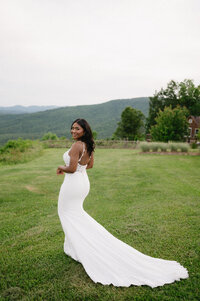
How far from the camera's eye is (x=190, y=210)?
6195mm

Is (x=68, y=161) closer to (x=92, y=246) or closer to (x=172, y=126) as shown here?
(x=92, y=246)

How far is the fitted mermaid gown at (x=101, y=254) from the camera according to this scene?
3035 mm

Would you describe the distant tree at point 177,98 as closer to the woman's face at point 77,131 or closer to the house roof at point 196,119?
the house roof at point 196,119

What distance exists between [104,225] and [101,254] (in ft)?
6.85

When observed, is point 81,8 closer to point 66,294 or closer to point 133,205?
point 133,205

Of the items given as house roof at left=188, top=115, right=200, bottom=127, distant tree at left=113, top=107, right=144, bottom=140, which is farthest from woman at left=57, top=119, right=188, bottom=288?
house roof at left=188, top=115, right=200, bottom=127

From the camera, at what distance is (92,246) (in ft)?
10.5

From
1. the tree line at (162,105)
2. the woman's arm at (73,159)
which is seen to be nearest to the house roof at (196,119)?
the tree line at (162,105)

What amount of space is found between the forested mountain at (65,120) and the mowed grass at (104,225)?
211 feet

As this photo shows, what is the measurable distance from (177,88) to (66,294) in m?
54.3

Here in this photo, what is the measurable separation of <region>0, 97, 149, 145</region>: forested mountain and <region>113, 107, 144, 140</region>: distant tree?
24.3m

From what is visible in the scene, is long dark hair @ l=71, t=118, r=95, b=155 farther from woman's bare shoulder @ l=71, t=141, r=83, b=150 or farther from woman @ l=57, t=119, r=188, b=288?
woman's bare shoulder @ l=71, t=141, r=83, b=150

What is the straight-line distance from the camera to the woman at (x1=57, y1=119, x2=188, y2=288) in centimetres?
305

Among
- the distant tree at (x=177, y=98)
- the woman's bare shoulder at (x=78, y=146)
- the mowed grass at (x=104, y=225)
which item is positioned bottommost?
the mowed grass at (x=104, y=225)
